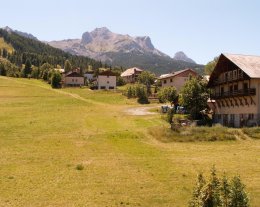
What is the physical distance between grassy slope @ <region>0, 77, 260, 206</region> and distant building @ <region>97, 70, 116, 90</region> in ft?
228

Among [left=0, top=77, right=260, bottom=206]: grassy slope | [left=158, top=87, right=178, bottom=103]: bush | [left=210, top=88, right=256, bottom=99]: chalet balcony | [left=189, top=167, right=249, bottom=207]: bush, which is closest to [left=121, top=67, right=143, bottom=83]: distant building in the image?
[left=158, top=87, right=178, bottom=103]: bush

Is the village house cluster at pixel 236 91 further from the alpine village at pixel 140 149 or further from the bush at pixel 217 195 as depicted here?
the bush at pixel 217 195

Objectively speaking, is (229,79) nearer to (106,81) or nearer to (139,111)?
(139,111)

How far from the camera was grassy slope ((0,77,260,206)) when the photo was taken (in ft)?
82.0

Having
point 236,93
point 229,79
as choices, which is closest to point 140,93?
point 229,79

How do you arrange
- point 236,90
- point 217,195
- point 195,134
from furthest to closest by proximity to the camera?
point 236,90 → point 195,134 → point 217,195

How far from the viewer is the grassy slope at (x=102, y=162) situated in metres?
25.0

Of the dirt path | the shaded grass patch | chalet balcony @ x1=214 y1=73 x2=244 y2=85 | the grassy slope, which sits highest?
chalet balcony @ x1=214 y1=73 x2=244 y2=85

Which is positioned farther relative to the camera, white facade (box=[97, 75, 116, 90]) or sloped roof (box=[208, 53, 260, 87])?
white facade (box=[97, 75, 116, 90])

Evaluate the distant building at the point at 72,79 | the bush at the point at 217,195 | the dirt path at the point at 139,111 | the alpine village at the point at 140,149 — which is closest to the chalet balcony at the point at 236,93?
the alpine village at the point at 140,149

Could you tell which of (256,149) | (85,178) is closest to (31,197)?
(85,178)

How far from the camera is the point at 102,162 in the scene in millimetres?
34719

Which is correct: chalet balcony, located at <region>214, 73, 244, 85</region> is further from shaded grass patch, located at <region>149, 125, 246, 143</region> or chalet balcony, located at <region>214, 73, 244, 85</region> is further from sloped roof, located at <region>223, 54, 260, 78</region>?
shaded grass patch, located at <region>149, 125, 246, 143</region>

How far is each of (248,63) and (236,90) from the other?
15.3ft
